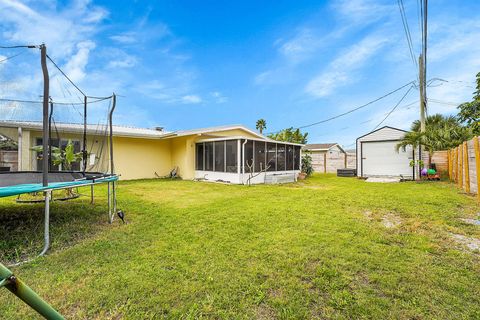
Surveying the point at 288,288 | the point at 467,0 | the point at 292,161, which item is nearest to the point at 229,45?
the point at 292,161

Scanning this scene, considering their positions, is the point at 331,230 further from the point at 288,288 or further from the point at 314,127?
the point at 314,127

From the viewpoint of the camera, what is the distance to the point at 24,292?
66cm

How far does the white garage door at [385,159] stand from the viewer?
503 inches

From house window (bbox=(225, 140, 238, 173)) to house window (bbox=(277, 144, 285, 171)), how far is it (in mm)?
2775

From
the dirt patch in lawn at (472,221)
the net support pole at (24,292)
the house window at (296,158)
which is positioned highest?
the house window at (296,158)

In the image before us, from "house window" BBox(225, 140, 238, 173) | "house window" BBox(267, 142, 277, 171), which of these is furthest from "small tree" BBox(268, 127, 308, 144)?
"house window" BBox(225, 140, 238, 173)

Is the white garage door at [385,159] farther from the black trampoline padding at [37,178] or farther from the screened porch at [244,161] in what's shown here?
the black trampoline padding at [37,178]

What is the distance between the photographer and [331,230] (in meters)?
3.69

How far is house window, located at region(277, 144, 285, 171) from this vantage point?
1227cm

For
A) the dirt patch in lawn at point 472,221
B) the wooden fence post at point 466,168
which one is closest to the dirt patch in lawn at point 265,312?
the dirt patch in lawn at point 472,221

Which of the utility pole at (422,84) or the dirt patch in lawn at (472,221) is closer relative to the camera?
the dirt patch in lawn at (472,221)

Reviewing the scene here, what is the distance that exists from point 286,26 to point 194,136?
741 centimetres

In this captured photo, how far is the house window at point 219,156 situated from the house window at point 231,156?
21 cm

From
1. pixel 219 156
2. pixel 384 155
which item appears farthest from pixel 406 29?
pixel 219 156
